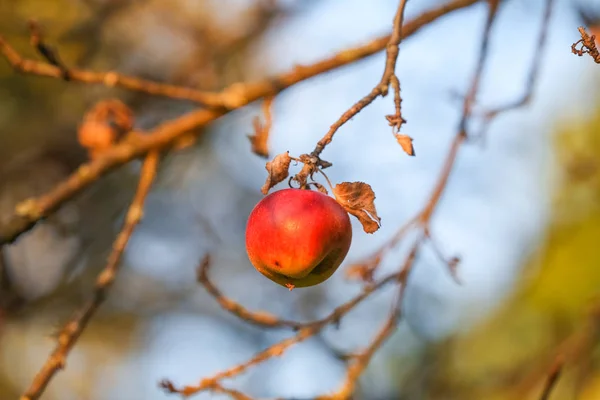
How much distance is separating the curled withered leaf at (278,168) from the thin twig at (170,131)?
599mm

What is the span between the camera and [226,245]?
5371mm

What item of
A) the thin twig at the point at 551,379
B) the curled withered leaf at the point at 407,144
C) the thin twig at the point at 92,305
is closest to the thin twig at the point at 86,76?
the thin twig at the point at 92,305

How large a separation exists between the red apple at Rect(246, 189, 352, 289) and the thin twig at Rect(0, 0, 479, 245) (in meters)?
0.53

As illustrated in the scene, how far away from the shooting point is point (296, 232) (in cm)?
125

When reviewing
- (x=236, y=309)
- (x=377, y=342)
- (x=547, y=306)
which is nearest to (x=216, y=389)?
(x=236, y=309)

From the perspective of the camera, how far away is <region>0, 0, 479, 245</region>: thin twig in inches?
59.7

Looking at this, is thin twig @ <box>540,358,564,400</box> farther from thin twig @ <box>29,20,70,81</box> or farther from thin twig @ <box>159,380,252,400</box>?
thin twig @ <box>29,20,70,81</box>

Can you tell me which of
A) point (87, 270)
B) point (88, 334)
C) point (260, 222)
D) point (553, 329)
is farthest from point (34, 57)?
point (553, 329)

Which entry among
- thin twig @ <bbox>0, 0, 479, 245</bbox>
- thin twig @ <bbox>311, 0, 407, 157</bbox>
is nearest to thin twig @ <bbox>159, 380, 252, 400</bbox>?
thin twig @ <bbox>0, 0, 479, 245</bbox>

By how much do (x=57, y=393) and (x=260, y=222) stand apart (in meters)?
4.76

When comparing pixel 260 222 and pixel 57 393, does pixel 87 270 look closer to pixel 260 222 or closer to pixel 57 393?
pixel 57 393

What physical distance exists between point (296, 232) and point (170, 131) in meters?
0.76

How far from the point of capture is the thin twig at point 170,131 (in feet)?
4.97

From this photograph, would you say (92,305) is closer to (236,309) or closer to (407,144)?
(236,309)
